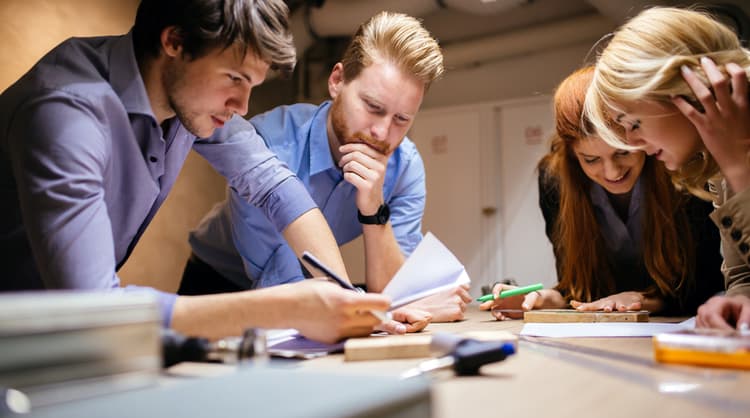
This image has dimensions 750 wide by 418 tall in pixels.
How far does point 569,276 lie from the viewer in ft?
5.89

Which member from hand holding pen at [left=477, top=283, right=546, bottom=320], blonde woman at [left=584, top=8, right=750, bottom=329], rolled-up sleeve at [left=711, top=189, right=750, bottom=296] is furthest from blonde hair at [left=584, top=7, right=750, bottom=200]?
hand holding pen at [left=477, top=283, right=546, bottom=320]

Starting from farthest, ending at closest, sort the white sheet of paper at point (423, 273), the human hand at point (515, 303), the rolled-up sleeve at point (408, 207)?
the rolled-up sleeve at point (408, 207), the human hand at point (515, 303), the white sheet of paper at point (423, 273)

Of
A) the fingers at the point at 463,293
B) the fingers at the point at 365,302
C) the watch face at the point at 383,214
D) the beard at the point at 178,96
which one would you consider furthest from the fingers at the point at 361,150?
the fingers at the point at 365,302

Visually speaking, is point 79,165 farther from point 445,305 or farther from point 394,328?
point 445,305

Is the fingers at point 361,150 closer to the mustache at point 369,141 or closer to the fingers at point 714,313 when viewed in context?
the mustache at point 369,141

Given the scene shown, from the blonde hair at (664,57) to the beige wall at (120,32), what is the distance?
4.33 ft

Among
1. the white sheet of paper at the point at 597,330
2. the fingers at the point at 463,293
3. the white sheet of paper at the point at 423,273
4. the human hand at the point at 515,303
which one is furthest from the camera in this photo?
the human hand at the point at 515,303

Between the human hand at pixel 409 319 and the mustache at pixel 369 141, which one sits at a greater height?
the mustache at pixel 369 141

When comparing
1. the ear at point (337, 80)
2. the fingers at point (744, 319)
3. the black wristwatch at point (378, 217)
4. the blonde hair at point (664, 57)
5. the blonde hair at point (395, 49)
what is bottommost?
the fingers at point (744, 319)

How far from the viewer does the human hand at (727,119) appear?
42.0 inches

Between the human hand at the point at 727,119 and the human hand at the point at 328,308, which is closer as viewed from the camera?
the human hand at the point at 328,308

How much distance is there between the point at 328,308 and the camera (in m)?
0.85

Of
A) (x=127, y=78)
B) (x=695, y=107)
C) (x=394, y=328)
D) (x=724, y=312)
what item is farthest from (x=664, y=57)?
(x=127, y=78)

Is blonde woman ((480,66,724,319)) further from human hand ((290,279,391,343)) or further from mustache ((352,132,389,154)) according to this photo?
human hand ((290,279,391,343))
